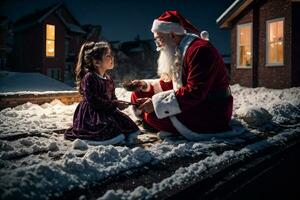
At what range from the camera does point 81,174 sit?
244 cm

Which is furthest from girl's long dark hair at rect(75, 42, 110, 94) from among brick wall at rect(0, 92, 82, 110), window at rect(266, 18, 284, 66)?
window at rect(266, 18, 284, 66)

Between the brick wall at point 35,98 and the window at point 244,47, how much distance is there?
361 inches

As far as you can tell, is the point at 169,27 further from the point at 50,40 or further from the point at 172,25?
the point at 50,40

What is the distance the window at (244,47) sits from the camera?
567 inches

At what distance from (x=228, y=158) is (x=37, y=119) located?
150 inches

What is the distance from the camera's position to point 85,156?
277 cm

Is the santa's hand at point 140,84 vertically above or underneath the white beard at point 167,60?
underneath

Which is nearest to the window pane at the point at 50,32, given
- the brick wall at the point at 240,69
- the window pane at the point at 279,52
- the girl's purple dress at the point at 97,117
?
the brick wall at the point at 240,69

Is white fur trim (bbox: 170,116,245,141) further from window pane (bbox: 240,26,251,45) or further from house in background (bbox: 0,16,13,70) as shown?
house in background (bbox: 0,16,13,70)

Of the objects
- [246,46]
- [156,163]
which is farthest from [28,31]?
[156,163]

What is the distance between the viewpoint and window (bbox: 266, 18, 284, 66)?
12.9m

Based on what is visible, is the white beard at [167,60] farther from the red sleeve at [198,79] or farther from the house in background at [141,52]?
the house in background at [141,52]

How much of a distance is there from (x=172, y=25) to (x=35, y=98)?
438 cm

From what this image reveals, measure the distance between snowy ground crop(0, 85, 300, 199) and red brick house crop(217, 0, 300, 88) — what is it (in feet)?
24.8
